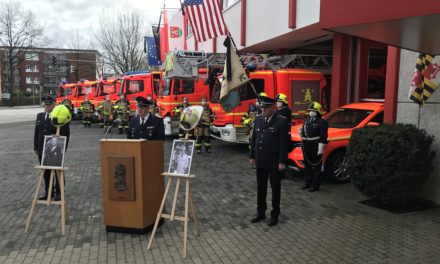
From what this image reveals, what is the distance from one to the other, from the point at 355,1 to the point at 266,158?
2.62m

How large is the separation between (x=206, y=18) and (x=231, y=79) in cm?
655

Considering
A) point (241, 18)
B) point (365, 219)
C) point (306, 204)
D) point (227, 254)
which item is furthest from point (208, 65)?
point (227, 254)

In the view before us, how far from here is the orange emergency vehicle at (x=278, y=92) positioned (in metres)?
11.1

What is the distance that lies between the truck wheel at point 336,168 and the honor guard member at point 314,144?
1.85 feet

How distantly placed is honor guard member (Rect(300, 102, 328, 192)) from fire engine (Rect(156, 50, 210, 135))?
22.2 feet

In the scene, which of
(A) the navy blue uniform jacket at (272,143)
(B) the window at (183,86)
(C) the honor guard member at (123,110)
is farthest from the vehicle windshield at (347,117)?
(C) the honor guard member at (123,110)

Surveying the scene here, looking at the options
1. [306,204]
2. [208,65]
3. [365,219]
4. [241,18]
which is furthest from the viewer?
[241,18]

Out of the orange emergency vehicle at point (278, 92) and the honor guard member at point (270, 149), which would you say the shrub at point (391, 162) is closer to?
the honor guard member at point (270, 149)

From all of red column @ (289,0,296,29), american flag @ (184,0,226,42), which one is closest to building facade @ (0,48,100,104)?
american flag @ (184,0,226,42)

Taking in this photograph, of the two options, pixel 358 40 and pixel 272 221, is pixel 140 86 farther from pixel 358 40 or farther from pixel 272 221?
pixel 272 221

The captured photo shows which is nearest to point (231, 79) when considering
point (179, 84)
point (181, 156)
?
point (181, 156)

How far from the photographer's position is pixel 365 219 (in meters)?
6.09

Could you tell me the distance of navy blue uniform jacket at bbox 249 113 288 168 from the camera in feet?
18.4

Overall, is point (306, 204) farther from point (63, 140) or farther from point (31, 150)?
point (31, 150)
